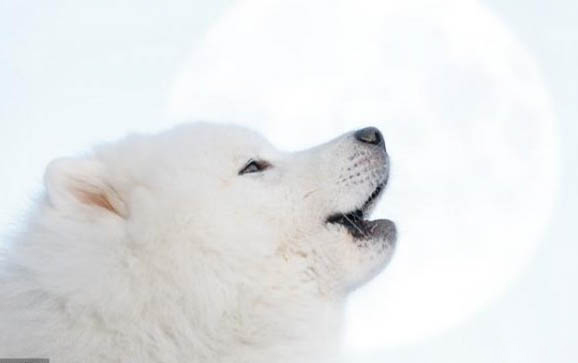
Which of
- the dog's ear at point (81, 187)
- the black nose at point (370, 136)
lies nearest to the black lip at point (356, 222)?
the black nose at point (370, 136)

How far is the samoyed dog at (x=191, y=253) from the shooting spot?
3.23 metres

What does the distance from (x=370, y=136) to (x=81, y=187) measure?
1677mm

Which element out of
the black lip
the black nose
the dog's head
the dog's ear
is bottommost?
the dog's ear

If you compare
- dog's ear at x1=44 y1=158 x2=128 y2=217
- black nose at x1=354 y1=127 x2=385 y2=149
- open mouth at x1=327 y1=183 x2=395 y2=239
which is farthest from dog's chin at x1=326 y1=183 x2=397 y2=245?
dog's ear at x1=44 y1=158 x2=128 y2=217

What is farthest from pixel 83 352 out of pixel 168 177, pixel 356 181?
pixel 356 181

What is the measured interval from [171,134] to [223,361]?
1.33m

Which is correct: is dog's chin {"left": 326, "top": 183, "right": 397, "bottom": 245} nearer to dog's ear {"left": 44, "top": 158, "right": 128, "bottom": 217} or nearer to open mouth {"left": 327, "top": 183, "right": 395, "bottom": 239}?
open mouth {"left": 327, "top": 183, "right": 395, "bottom": 239}

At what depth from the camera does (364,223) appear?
4.05 meters

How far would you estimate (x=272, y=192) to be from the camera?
12.9 feet

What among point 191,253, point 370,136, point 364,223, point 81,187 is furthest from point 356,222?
point 81,187

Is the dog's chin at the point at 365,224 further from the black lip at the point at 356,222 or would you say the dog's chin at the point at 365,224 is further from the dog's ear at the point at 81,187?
the dog's ear at the point at 81,187

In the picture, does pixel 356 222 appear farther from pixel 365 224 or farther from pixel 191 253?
pixel 191 253

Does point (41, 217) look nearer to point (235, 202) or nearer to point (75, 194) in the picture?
point (75, 194)

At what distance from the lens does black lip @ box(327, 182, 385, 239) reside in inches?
155
